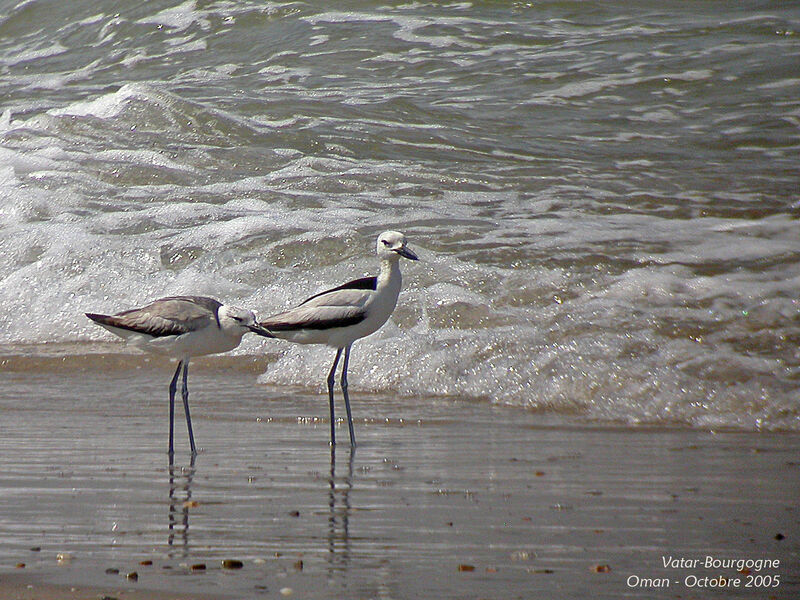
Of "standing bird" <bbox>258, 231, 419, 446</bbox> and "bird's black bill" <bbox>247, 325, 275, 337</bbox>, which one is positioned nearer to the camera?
"bird's black bill" <bbox>247, 325, 275, 337</bbox>

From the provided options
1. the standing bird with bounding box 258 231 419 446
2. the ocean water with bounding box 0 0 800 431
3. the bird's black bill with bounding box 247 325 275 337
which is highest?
the bird's black bill with bounding box 247 325 275 337

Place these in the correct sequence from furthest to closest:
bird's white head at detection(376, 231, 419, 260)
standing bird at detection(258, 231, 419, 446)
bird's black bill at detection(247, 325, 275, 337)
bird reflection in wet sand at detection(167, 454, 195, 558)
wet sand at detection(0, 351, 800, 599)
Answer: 1. bird's white head at detection(376, 231, 419, 260)
2. standing bird at detection(258, 231, 419, 446)
3. bird's black bill at detection(247, 325, 275, 337)
4. bird reflection in wet sand at detection(167, 454, 195, 558)
5. wet sand at detection(0, 351, 800, 599)

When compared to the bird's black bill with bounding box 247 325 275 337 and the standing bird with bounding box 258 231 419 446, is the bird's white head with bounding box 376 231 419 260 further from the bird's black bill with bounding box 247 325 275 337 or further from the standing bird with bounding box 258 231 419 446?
the bird's black bill with bounding box 247 325 275 337

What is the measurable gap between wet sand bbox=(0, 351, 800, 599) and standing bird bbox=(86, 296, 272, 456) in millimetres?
423

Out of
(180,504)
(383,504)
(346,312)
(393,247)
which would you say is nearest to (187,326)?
(346,312)

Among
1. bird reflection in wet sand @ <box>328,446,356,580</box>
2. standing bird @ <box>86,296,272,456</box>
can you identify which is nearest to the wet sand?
bird reflection in wet sand @ <box>328,446,356,580</box>

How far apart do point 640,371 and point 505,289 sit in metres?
1.63

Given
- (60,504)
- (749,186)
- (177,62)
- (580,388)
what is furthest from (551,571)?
(177,62)

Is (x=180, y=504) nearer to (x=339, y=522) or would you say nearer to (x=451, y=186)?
(x=339, y=522)

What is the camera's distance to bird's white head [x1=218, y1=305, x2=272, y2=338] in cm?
519

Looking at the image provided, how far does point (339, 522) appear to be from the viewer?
146 inches

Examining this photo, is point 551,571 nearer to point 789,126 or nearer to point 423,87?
point 789,126

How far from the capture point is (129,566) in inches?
123

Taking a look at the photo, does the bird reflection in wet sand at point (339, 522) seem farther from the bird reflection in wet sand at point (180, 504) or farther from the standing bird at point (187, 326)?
the standing bird at point (187, 326)
